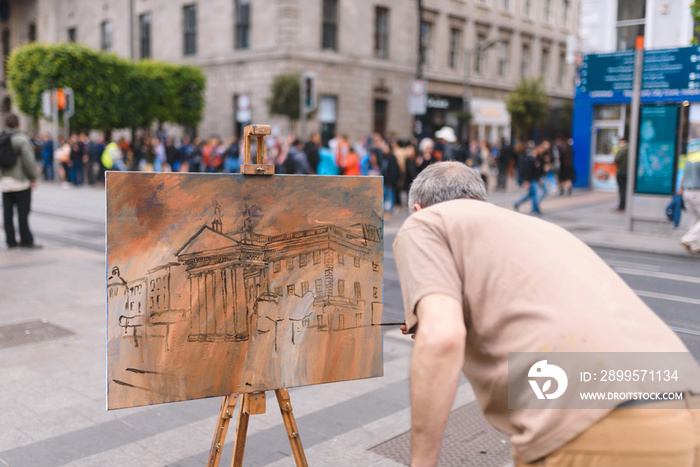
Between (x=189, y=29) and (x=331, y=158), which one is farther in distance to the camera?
(x=189, y=29)

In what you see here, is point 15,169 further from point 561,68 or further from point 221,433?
point 561,68

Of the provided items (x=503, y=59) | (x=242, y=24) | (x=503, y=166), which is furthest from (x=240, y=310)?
(x=503, y=59)

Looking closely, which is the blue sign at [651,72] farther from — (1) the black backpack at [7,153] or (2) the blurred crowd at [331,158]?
(1) the black backpack at [7,153]

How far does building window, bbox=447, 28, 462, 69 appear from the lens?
1356 inches

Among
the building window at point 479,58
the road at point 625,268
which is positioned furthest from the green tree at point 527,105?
the road at point 625,268

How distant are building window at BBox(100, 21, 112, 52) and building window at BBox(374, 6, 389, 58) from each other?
14.7 meters

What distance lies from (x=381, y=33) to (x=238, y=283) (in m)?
29.2

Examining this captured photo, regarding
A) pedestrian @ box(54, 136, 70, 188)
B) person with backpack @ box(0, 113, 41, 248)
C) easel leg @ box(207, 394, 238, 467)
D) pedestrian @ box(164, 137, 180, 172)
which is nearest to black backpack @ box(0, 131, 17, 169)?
person with backpack @ box(0, 113, 41, 248)

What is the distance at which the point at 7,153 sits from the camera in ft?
30.8

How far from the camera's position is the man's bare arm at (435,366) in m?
1.66

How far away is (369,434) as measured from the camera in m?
3.96

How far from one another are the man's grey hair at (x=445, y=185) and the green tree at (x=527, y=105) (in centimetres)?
3442

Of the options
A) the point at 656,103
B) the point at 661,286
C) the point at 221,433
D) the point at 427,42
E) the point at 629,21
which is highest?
the point at 427,42

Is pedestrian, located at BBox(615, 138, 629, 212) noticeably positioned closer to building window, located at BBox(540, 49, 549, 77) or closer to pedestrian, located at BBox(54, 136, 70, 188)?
pedestrian, located at BBox(54, 136, 70, 188)
